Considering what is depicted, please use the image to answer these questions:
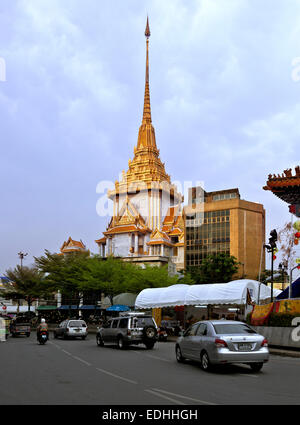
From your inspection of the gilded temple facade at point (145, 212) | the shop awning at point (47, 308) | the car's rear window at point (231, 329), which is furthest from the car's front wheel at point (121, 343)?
the gilded temple facade at point (145, 212)

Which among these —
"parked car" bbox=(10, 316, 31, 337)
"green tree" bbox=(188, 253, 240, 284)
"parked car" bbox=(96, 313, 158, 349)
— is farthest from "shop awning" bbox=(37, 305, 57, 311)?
"parked car" bbox=(96, 313, 158, 349)

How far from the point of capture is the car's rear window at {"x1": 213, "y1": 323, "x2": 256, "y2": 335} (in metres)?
14.0

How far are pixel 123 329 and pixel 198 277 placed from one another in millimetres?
40504

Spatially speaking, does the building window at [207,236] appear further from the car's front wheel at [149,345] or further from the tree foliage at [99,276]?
the car's front wheel at [149,345]

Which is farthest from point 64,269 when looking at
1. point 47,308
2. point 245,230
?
point 245,230

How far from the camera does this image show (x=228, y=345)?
13.2 m

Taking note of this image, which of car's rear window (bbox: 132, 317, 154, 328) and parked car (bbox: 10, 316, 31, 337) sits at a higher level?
car's rear window (bbox: 132, 317, 154, 328)

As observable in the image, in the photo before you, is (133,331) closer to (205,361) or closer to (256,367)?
(205,361)

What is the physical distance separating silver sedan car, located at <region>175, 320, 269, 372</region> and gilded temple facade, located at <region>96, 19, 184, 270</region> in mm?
70841

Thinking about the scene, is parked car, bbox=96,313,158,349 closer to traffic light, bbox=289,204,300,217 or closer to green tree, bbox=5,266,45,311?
traffic light, bbox=289,204,300,217

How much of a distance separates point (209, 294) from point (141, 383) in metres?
19.8

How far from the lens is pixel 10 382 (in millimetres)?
11305

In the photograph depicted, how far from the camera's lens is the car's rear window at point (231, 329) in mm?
13984
